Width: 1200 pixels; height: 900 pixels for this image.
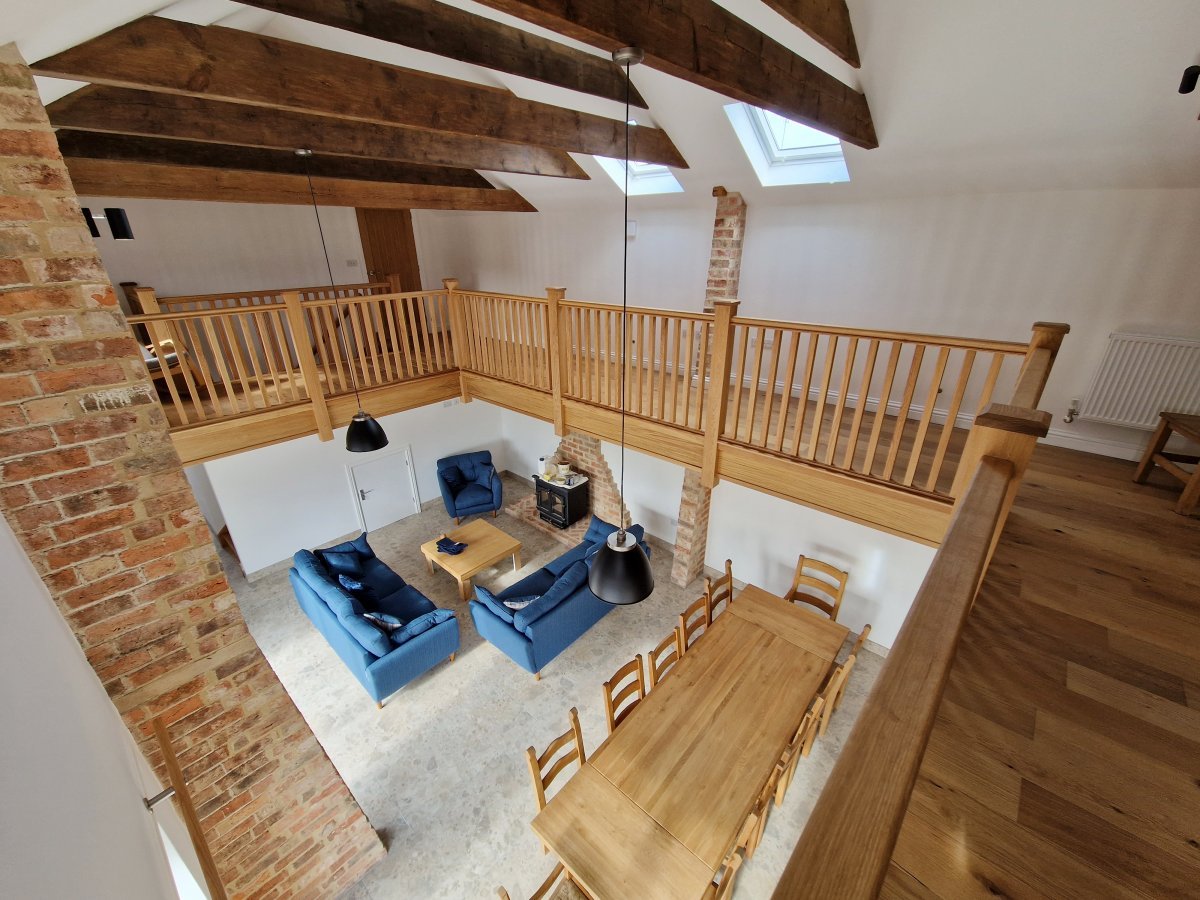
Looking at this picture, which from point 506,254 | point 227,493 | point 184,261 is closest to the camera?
point 227,493

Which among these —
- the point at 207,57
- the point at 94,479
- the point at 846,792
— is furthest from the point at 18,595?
the point at 207,57

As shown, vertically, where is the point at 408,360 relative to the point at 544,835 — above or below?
above

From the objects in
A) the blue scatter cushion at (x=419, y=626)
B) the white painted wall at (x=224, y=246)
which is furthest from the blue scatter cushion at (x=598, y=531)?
the white painted wall at (x=224, y=246)

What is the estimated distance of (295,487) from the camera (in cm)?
602

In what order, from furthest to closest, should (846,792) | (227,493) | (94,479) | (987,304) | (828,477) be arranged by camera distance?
(227,493) → (987,304) → (828,477) → (94,479) → (846,792)

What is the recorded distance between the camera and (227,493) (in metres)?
5.48

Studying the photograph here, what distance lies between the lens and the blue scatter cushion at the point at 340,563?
Result: 5.18m

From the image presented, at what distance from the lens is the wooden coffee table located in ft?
18.4

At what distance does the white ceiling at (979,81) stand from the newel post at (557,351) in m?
1.55

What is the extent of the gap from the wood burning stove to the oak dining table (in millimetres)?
3280

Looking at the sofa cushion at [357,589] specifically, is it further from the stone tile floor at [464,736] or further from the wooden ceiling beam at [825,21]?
the wooden ceiling beam at [825,21]

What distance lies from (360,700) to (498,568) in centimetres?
211

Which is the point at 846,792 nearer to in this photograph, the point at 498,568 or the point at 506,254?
the point at 498,568

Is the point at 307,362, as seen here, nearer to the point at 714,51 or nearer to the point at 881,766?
the point at 714,51
